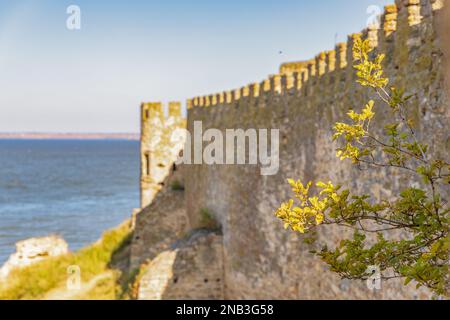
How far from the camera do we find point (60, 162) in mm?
129375

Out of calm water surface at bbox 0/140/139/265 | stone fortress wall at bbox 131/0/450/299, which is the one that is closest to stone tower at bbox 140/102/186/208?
stone fortress wall at bbox 131/0/450/299

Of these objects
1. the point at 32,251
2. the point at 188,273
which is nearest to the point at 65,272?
the point at 32,251

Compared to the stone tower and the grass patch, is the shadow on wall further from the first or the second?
the stone tower

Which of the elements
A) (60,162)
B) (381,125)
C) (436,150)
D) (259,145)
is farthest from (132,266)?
(60,162)

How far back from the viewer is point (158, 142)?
23844mm

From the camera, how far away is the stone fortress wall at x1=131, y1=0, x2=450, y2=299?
24.8 ft

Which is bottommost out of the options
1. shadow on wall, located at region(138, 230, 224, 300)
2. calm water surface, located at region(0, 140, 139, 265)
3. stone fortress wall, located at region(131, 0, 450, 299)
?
calm water surface, located at region(0, 140, 139, 265)

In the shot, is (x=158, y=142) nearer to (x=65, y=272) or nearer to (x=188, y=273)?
(x=65, y=272)

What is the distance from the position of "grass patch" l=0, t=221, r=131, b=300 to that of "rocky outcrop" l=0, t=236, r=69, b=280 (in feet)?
2.84

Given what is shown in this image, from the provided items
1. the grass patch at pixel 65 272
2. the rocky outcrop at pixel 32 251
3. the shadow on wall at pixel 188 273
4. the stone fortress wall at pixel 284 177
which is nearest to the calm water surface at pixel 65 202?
the rocky outcrop at pixel 32 251

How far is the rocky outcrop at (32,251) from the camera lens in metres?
24.8

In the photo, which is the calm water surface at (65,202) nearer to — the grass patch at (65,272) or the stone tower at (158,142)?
the grass patch at (65,272)

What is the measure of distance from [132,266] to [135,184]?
204 feet
